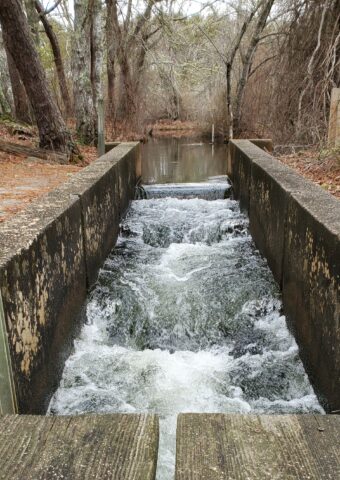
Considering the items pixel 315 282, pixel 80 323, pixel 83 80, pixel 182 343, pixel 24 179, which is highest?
pixel 83 80

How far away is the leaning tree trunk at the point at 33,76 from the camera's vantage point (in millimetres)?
9320

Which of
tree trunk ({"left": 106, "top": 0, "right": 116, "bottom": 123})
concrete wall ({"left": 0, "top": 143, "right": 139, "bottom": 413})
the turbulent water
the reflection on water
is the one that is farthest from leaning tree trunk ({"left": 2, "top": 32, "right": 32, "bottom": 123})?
concrete wall ({"left": 0, "top": 143, "right": 139, "bottom": 413})

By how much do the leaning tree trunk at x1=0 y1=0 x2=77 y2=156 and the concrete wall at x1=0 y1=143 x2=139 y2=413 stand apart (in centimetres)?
Result: 466

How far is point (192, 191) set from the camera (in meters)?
9.95

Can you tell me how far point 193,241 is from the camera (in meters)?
7.55

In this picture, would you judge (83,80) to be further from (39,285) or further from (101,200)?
(39,285)

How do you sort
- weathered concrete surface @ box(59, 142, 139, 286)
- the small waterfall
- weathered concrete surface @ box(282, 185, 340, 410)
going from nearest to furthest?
weathered concrete surface @ box(282, 185, 340, 410) < weathered concrete surface @ box(59, 142, 139, 286) < the small waterfall

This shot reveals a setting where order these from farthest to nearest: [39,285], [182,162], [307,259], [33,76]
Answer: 1. [182,162]
2. [33,76]
3. [307,259]
4. [39,285]

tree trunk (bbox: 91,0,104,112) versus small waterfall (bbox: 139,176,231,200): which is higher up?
tree trunk (bbox: 91,0,104,112)

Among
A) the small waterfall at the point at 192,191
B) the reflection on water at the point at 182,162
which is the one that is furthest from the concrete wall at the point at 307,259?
the reflection on water at the point at 182,162

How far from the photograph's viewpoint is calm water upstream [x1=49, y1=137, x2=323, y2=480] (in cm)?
364

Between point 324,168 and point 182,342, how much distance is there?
432cm

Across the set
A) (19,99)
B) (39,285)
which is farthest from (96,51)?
(39,285)

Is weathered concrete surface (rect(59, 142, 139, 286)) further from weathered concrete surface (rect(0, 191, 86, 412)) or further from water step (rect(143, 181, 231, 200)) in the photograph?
water step (rect(143, 181, 231, 200))
